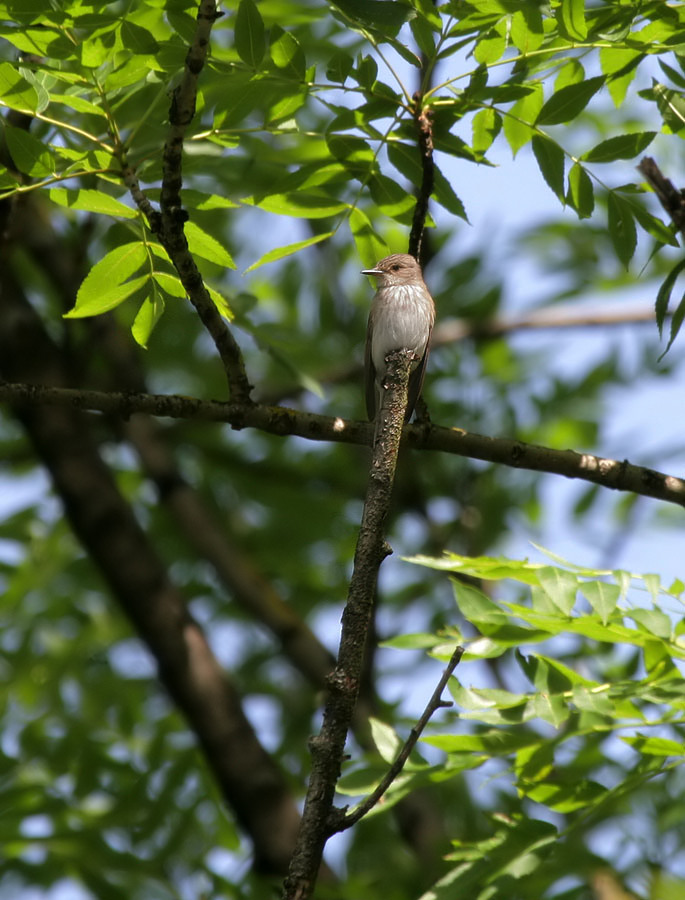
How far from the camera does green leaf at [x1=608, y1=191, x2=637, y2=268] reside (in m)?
3.50

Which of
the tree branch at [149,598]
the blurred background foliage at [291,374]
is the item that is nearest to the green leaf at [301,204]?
the blurred background foliage at [291,374]

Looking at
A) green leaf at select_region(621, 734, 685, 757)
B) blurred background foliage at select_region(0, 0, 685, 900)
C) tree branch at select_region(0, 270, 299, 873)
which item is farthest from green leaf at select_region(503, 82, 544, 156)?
tree branch at select_region(0, 270, 299, 873)

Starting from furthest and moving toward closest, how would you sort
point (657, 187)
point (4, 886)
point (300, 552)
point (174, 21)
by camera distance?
1. point (300, 552)
2. point (4, 886)
3. point (657, 187)
4. point (174, 21)

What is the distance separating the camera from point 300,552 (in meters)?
7.38

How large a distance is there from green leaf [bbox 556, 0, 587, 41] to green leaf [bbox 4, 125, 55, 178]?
156 centimetres

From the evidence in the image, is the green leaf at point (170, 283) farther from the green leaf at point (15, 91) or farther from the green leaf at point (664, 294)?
the green leaf at point (664, 294)

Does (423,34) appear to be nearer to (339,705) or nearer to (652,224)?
(652,224)

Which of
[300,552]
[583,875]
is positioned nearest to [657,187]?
[583,875]

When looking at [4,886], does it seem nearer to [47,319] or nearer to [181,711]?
[181,711]

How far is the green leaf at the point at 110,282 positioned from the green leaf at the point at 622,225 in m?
1.60

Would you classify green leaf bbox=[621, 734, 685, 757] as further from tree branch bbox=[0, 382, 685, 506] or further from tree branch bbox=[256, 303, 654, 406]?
tree branch bbox=[256, 303, 654, 406]

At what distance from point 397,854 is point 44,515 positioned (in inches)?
132

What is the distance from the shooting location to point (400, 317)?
4555mm

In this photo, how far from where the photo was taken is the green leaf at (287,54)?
Answer: 10.1ft
